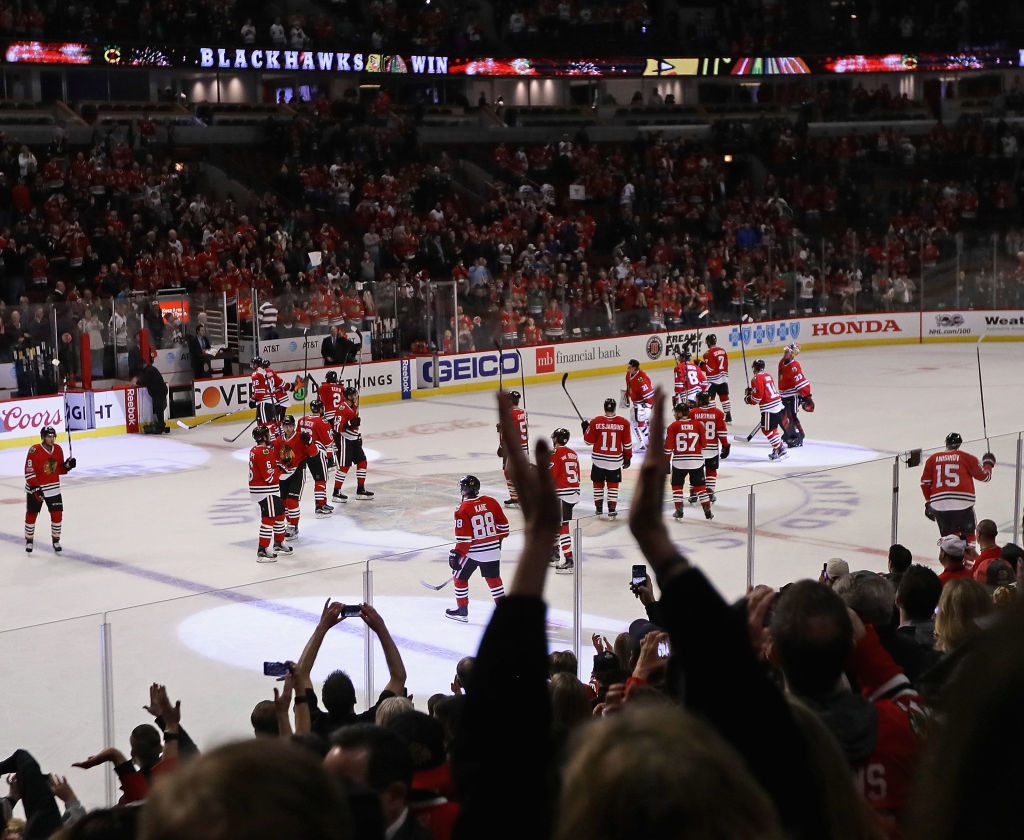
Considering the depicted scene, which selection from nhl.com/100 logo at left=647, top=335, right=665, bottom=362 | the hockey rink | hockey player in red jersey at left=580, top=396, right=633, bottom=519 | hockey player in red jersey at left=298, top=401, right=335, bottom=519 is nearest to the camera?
the hockey rink

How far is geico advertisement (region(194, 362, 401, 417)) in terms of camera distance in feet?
71.6

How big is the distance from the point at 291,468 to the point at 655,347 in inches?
578

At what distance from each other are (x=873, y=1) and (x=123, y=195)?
2421cm

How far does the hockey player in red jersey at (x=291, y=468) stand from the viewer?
13773mm

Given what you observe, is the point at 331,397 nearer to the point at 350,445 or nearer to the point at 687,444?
the point at 350,445

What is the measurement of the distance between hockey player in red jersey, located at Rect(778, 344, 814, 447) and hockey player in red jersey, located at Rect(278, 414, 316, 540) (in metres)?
7.02

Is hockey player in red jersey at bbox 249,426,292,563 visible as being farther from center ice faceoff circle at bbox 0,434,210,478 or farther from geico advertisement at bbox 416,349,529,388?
geico advertisement at bbox 416,349,529,388

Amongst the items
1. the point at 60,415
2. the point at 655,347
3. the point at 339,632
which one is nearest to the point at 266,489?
the point at 339,632

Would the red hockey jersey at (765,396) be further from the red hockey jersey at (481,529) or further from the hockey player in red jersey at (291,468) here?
the red hockey jersey at (481,529)

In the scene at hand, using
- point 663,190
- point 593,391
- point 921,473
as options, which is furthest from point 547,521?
point 663,190

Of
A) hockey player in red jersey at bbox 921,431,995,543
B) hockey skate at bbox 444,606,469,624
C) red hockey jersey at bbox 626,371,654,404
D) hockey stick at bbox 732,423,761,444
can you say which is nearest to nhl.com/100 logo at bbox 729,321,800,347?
hockey stick at bbox 732,423,761,444

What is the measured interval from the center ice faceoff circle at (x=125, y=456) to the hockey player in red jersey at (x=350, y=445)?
3.17 metres

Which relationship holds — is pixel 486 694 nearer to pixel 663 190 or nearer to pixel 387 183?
pixel 387 183

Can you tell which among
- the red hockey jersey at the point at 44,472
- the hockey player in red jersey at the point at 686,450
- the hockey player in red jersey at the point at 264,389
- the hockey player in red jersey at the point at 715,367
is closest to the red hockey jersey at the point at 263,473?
the red hockey jersey at the point at 44,472
